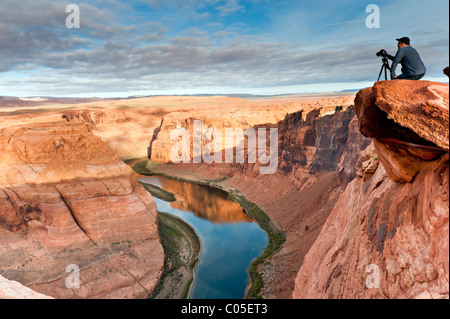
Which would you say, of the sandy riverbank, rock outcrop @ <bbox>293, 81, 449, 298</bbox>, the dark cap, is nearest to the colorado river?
the sandy riverbank

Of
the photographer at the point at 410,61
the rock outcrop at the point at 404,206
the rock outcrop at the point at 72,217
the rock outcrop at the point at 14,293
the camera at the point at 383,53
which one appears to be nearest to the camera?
the rock outcrop at the point at 404,206

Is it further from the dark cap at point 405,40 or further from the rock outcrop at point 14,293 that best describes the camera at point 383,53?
the rock outcrop at point 14,293

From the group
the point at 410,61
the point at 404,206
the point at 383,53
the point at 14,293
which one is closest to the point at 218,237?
the point at 14,293

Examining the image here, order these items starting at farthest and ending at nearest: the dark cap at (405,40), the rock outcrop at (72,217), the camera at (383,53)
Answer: the rock outcrop at (72,217), the camera at (383,53), the dark cap at (405,40)

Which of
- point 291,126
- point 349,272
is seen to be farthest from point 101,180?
point 291,126

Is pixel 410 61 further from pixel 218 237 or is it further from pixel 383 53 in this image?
pixel 218 237

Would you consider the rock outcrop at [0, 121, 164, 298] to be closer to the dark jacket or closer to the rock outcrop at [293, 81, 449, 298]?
the rock outcrop at [293, 81, 449, 298]

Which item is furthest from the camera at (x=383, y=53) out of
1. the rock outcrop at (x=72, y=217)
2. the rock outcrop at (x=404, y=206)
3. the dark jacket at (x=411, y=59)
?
the rock outcrop at (x=72, y=217)
